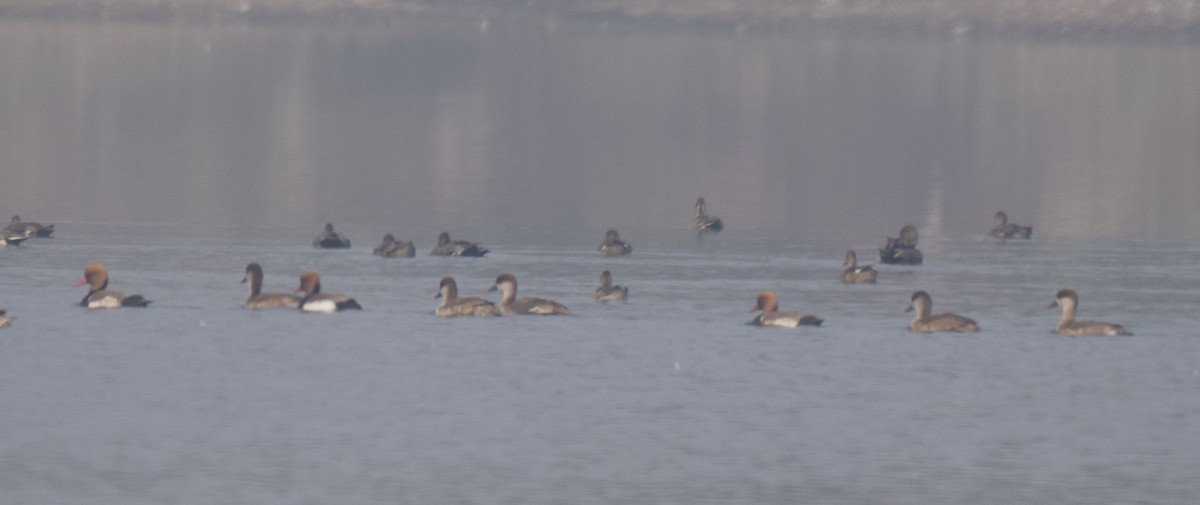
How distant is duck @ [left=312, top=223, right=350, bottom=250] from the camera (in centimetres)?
3669

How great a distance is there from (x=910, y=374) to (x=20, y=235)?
16.2 m

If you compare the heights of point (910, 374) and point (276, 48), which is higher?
point (276, 48)

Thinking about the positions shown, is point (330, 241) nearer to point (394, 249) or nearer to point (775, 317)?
point (394, 249)

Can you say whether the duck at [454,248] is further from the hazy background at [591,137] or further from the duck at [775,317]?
the duck at [775,317]

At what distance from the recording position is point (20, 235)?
36062mm

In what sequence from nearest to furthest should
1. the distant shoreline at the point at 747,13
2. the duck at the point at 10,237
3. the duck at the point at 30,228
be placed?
the duck at the point at 10,237
the duck at the point at 30,228
the distant shoreline at the point at 747,13

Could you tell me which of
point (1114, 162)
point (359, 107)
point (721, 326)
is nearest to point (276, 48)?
point (359, 107)

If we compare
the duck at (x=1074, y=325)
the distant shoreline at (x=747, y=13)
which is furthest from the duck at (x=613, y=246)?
the distant shoreline at (x=747, y=13)

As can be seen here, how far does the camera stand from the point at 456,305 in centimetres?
2941

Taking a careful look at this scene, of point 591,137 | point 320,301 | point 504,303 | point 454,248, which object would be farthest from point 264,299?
point 591,137

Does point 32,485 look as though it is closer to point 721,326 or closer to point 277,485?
point 277,485

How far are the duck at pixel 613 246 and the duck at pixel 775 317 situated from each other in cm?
738

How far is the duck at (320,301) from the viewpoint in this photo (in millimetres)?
29609

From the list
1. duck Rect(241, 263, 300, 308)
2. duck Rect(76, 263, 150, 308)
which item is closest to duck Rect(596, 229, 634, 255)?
duck Rect(241, 263, 300, 308)
